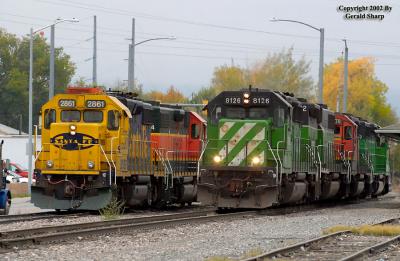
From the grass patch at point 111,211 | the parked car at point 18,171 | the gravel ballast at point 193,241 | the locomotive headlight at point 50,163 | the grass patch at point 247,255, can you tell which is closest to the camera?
the grass patch at point 247,255

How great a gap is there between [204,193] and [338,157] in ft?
35.3

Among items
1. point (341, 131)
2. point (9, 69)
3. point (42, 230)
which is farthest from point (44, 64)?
point (42, 230)

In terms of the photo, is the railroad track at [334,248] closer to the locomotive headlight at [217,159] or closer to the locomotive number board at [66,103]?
the locomotive headlight at [217,159]

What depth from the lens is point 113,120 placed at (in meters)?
25.2

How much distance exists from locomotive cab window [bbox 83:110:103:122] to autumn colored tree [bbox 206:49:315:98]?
2109 inches

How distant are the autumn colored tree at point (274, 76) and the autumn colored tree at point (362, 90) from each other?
5.13 metres

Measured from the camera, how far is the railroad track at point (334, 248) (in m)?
14.0

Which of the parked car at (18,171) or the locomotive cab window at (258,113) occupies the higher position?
the locomotive cab window at (258,113)

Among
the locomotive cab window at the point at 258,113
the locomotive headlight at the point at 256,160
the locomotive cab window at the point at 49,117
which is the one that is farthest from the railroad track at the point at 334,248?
the locomotive cab window at the point at 49,117

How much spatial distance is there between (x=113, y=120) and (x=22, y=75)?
77.9 metres

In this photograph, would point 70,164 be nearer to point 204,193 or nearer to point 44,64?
point 204,193

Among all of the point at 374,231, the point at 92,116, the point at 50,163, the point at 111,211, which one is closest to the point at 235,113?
the point at 92,116

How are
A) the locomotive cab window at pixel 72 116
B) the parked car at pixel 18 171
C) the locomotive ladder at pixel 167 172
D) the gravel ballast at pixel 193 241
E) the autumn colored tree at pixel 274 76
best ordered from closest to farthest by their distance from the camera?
the gravel ballast at pixel 193 241
the locomotive cab window at pixel 72 116
the locomotive ladder at pixel 167 172
the parked car at pixel 18 171
the autumn colored tree at pixel 274 76

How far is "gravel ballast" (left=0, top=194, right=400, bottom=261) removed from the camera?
560 inches
